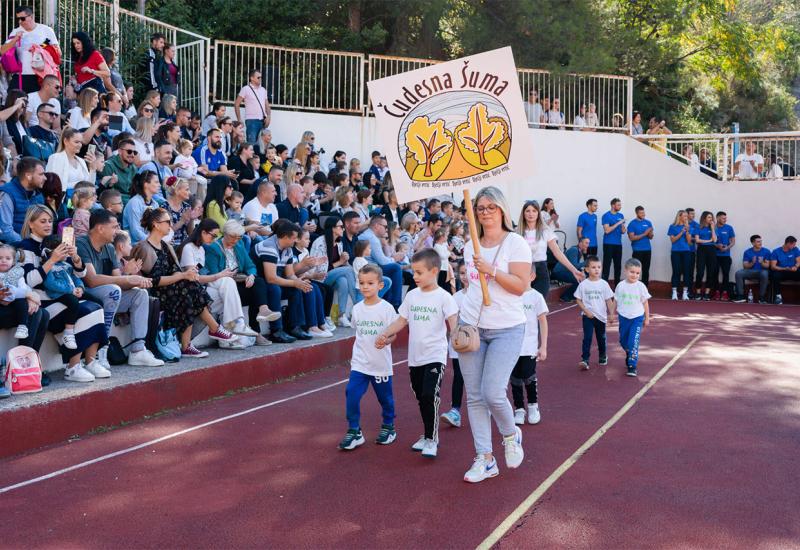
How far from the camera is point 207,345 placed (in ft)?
35.6

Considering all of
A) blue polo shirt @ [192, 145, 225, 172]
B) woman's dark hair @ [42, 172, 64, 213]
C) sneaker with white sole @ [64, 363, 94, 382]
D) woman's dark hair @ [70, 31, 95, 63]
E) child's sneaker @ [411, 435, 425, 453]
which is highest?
woman's dark hair @ [70, 31, 95, 63]

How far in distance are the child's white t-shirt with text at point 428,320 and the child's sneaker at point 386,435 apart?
716mm

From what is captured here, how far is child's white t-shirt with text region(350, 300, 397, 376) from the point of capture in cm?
717

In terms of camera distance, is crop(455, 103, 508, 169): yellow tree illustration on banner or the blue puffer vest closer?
crop(455, 103, 508, 169): yellow tree illustration on banner

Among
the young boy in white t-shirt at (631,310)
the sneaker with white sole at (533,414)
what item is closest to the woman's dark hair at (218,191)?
the young boy in white t-shirt at (631,310)

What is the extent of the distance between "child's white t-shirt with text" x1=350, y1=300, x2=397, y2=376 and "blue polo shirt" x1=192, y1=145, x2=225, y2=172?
7983mm

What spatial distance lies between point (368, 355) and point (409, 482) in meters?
1.22

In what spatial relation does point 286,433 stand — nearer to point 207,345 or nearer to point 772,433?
point 207,345

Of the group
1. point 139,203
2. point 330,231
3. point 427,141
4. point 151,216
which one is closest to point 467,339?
point 427,141

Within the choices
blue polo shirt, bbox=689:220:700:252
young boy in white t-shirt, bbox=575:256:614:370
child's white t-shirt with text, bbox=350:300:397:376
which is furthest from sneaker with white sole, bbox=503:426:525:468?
blue polo shirt, bbox=689:220:700:252

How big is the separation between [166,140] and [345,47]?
1404 centimetres

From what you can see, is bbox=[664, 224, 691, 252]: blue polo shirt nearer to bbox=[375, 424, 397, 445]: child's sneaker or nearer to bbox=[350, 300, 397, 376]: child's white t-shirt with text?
bbox=[375, 424, 397, 445]: child's sneaker

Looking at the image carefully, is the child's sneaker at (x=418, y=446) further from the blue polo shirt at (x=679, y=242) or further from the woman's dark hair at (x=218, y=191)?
the blue polo shirt at (x=679, y=242)

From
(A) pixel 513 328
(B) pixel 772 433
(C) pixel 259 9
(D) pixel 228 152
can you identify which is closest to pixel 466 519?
(A) pixel 513 328
